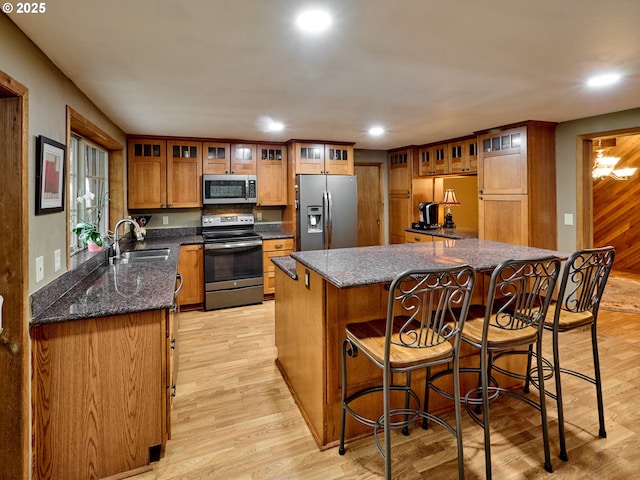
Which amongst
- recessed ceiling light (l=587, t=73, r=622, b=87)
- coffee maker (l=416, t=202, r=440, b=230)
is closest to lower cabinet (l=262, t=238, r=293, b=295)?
coffee maker (l=416, t=202, r=440, b=230)

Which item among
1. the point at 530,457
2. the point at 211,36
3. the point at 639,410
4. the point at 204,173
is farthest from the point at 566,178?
the point at 204,173

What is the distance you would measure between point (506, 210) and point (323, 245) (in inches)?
90.4

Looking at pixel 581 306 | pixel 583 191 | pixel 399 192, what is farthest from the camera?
pixel 399 192

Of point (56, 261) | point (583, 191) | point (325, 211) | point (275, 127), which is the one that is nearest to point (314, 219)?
point (325, 211)

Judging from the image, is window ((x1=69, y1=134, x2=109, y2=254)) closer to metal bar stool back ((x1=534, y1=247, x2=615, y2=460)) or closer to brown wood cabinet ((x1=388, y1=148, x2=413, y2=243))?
metal bar stool back ((x1=534, y1=247, x2=615, y2=460))

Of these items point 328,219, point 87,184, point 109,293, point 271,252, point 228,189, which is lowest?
point 109,293

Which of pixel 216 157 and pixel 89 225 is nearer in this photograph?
pixel 89 225

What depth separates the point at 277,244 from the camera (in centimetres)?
489

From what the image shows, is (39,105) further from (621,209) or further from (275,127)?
(621,209)

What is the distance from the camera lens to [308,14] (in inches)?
64.2

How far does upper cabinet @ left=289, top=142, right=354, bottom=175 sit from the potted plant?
2377 mm

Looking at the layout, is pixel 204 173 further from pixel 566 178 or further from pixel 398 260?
pixel 566 178

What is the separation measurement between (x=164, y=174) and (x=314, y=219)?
2030mm

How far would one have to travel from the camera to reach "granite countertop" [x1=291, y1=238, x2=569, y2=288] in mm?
1836
